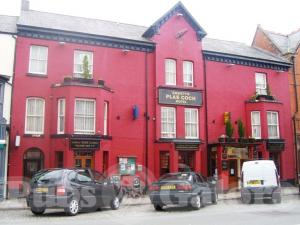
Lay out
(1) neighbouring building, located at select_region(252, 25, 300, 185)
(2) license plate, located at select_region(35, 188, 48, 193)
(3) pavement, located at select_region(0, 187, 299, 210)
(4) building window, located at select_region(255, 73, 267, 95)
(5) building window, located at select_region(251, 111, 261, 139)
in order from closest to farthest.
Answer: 1. (2) license plate, located at select_region(35, 188, 48, 193)
2. (3) pavement, located at select_region(0, 187, 299, 210)
3. (5) building window, located at select_region(251, 111, 261, 139)
4. (4) building window, located at select_region(255, 73, 267, 95)
5. (1) neighbouring building, located at select_region(252, 25, 300, 185)

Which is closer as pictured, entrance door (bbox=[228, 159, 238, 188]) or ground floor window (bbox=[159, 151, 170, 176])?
ground floor window (bbox=[159, 151, 170, 176])

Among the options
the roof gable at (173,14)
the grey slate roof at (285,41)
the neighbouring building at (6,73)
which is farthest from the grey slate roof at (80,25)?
the grey slate roof at (285,41)

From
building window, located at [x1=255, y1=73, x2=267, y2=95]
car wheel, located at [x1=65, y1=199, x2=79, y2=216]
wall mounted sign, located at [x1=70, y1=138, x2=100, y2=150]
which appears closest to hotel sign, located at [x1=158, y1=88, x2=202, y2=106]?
wall mounted sign, located at [x1=70, y1=138, x2=100, y2=150]

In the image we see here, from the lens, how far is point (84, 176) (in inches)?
582

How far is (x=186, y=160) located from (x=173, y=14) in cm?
958

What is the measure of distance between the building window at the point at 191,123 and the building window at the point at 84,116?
6.47 m

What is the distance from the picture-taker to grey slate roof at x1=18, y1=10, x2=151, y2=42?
75.0 ft

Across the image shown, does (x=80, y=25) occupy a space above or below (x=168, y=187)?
above

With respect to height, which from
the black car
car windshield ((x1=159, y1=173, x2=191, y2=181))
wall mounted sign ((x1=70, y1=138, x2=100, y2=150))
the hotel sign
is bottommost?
the black car

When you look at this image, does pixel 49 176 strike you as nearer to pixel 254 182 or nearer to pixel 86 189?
pixel 86 189

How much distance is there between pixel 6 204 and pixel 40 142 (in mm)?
4631

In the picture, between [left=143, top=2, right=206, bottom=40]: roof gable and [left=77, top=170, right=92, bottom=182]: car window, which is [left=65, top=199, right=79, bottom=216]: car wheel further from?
[left=143, top=2, right=206, bottom=40]: roof gable

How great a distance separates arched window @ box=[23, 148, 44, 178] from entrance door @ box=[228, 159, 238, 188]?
38.6 feet

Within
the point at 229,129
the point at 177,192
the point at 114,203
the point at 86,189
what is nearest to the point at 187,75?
the point at 229,129
